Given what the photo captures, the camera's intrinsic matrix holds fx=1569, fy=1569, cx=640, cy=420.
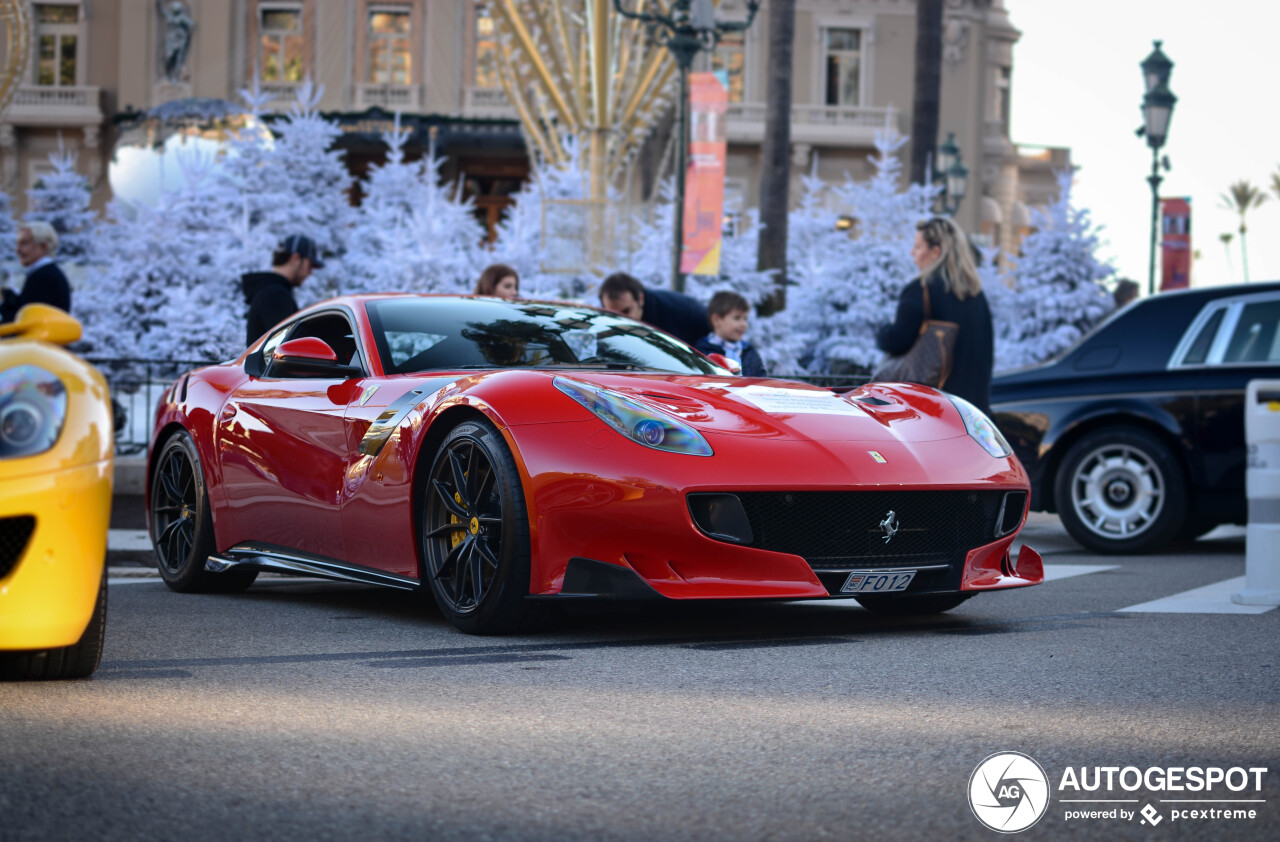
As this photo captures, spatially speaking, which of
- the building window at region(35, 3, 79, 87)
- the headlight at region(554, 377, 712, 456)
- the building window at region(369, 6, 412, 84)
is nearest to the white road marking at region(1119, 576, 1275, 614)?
the headlight at region(554, 377, 712, 456)

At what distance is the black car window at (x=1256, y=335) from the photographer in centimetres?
908

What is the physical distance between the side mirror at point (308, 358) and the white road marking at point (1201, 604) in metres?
3.19

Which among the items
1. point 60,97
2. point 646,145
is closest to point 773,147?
point 646,145

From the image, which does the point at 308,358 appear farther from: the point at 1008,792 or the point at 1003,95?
the point at 1003,95

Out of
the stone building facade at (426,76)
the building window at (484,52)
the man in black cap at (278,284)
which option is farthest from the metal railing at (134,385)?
the building window at (484,52)

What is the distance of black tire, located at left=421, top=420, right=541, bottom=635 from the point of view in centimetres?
495

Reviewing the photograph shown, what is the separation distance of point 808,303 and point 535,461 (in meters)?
20.0

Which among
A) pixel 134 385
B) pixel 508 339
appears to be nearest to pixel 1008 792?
pixel 508 339

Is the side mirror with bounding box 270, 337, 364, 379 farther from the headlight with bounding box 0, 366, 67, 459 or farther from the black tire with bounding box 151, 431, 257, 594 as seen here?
the headlight with bounding box 0, 366, 67, 459

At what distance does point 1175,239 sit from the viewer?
26.7 m

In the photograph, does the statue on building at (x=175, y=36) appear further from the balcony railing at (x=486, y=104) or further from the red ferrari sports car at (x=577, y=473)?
the red ferrari sports car at (x=577, y=473)

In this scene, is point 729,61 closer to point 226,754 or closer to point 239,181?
point 239,181

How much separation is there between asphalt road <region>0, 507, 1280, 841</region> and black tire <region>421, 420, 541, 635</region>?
4.3 inches

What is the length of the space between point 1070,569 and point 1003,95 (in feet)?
146
